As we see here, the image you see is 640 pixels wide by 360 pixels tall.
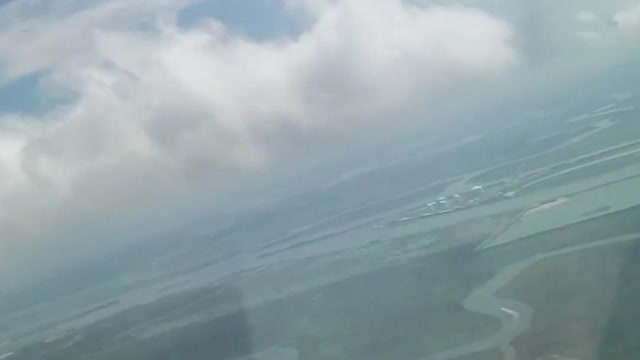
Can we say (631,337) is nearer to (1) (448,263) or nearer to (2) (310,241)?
(1) (448,263)

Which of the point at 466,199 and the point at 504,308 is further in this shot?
the point at 466,199

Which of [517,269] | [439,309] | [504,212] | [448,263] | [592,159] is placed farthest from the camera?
[592,159]

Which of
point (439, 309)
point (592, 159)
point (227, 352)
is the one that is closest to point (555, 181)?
point (592, 159)

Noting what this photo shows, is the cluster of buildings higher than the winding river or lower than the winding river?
higher

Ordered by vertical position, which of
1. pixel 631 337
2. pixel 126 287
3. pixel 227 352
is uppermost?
pixel 126 287

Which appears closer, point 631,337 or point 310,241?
point 631,337

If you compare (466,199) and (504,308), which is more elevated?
(466,199)

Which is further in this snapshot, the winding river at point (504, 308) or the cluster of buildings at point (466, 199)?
the cluster of buildings at point (466, 199)

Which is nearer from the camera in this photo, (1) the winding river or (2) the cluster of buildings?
(1) the winding river

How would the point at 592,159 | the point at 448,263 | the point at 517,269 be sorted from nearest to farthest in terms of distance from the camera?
the point at 517,269 < the point at 448,263 < the point at 592,159

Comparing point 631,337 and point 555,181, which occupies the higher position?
point 555,181

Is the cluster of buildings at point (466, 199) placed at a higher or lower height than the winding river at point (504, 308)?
higher
